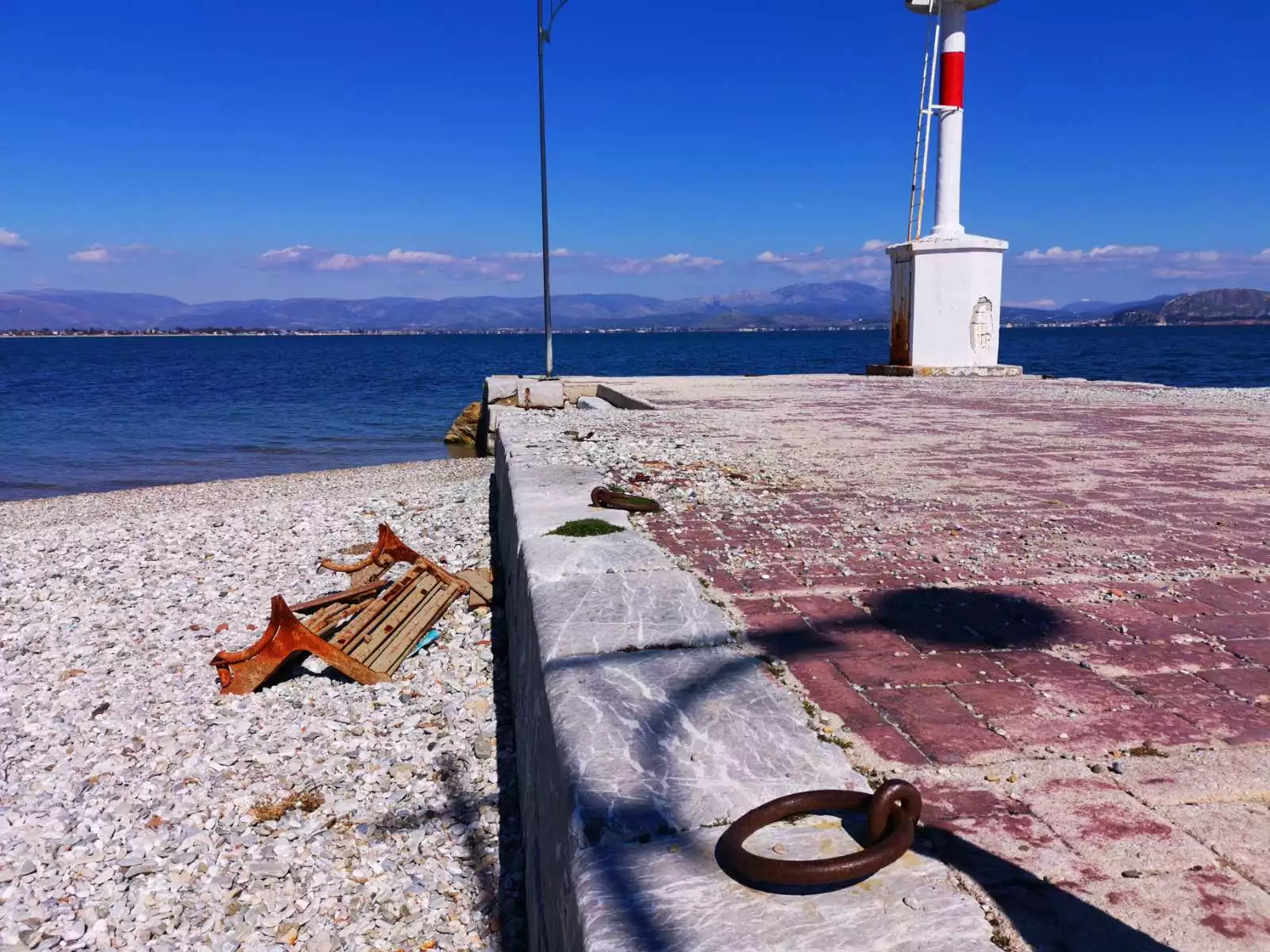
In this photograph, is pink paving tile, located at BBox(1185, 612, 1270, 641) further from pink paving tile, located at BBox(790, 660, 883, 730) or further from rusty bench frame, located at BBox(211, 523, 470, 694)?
rusty bench frame, located at BBox(211, 523, 470, 694)

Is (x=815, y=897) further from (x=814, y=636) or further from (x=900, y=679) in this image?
(x=814, y=636)

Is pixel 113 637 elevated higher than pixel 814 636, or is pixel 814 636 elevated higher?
pixel 814 636

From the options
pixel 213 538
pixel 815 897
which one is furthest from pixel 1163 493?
pixel 213 538

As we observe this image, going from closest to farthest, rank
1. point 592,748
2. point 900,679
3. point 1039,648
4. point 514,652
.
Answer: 1. point 592,748
2. point 900,679
3. point 1039,648
4. point 514,652

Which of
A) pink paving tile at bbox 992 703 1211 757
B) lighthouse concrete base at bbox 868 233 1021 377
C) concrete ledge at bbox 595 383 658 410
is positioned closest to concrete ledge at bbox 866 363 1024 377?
lighthouse concrete base at bbox 868 233 1021 377

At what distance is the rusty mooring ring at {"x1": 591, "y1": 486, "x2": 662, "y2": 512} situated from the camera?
485 centimetres

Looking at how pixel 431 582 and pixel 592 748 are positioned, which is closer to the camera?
pixel 592 748

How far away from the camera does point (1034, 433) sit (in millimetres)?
8492

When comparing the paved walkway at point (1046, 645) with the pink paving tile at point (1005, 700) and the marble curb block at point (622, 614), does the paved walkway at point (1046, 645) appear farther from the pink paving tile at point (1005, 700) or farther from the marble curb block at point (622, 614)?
the marble curb block at point (622, 614)

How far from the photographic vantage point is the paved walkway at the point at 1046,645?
68.6 inches

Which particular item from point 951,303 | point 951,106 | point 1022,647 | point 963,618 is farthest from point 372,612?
point 951,106

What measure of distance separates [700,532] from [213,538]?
5.17 m

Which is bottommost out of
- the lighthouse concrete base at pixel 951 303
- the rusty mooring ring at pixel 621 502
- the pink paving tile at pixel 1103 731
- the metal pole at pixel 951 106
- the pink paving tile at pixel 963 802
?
the pink paving tile at pixel 963 802

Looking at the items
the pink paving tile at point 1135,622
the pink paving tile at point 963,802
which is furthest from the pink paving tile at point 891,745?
the pink paving tile at point 1135,622
